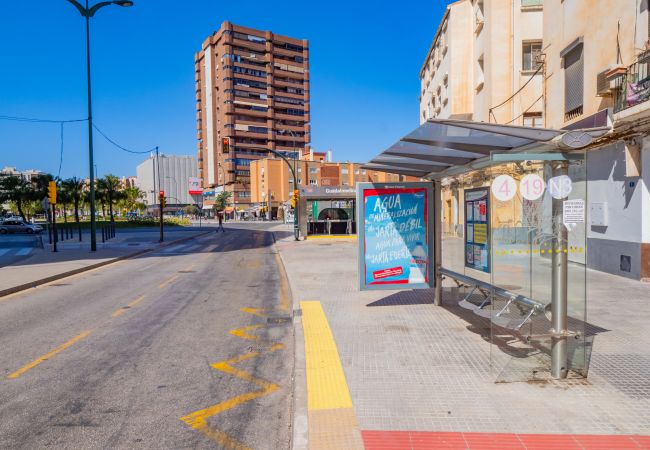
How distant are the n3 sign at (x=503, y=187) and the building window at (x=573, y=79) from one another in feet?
34.2

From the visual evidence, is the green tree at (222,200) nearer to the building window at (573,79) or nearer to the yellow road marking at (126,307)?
the building window at (573,79)

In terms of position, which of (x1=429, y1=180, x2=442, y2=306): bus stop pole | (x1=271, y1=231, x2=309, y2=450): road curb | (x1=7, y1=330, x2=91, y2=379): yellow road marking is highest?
(x1=429, y1=180, x2=442, y2=306): bus stop pole

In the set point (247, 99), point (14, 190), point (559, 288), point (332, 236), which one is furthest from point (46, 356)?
point (247, 99)

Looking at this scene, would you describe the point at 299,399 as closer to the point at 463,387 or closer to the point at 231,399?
the point at 231,399

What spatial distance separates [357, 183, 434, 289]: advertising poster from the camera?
7926mm

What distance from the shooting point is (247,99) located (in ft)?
352

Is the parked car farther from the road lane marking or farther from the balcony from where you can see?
the balcony

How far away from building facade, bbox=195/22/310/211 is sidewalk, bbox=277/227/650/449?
96156mm

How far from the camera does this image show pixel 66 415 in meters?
4.26

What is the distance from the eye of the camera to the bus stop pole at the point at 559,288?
15.6 ft

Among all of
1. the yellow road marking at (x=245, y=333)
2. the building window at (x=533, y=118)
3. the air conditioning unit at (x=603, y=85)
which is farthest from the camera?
the building window at (x=533, y=118)

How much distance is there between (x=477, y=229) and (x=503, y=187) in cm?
175

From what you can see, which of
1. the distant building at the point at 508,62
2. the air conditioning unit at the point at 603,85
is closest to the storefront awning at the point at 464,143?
the air conditioning unit at the point at 603,85

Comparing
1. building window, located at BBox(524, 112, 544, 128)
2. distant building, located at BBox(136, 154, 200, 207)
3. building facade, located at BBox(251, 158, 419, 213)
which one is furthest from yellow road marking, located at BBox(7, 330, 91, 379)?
distant building, located at BBox(136, 154, 200, 207)
